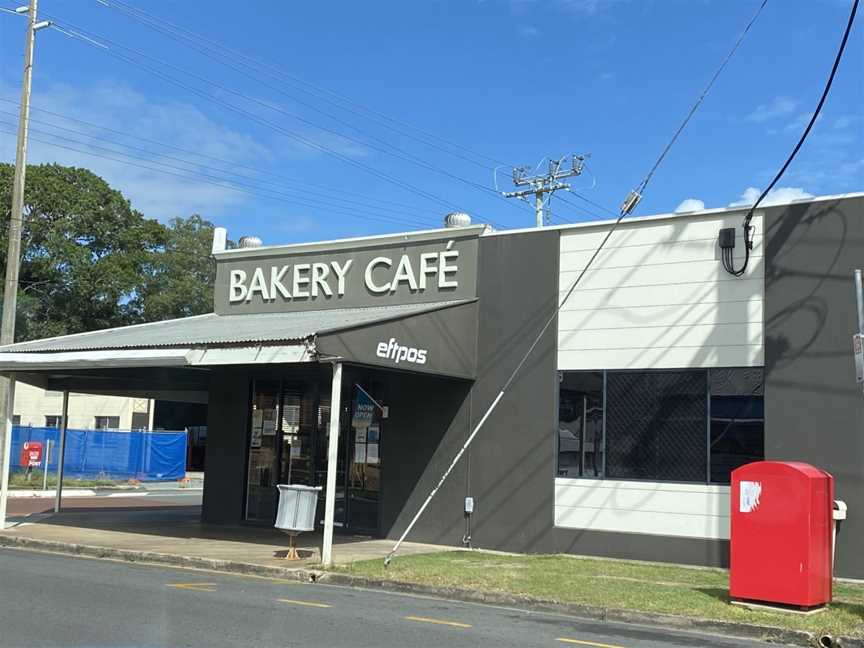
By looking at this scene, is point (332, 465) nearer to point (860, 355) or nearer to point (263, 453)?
point (263, 453)

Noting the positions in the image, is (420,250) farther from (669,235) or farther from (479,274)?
(669,235)

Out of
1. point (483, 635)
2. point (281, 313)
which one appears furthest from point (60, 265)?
point (483, 635)

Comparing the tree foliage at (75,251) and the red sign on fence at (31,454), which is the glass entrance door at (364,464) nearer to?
the red sign on fence at (31,454)

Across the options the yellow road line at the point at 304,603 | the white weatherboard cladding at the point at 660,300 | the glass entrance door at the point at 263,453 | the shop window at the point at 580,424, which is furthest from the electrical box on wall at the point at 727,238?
the glass entrance door at the point at 263,453


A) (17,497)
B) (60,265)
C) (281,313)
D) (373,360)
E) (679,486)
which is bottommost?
(17,497)

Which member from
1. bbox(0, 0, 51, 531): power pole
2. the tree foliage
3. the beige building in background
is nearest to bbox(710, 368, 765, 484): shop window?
bbox(0, 0, 51, 531): power pole

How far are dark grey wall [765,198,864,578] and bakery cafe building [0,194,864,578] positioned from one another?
0.03 m

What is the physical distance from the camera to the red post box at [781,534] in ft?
31.7

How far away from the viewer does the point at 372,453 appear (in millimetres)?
17281

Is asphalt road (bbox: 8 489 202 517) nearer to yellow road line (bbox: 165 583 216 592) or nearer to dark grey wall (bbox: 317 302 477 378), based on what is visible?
yellow road line (bbox: 165 583 216 592)

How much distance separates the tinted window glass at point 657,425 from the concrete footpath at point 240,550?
3642 mm

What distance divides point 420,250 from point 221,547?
6343mm

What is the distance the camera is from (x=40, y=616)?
8.70m

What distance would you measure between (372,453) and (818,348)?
8.10 metres
